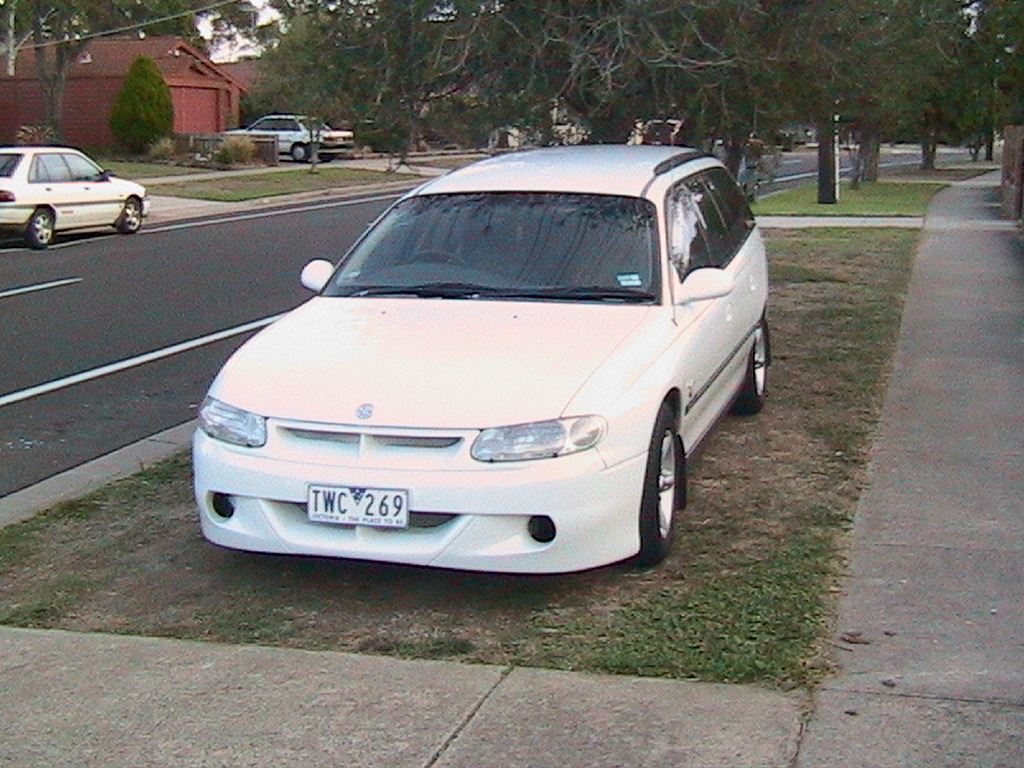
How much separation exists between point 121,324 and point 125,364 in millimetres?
2065

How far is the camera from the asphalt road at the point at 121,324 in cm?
897

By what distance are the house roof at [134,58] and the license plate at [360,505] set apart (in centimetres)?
4572

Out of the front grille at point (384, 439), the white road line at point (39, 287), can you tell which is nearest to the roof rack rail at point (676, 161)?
the front grille at point (384, 439)

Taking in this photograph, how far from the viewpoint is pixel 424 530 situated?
5414mm

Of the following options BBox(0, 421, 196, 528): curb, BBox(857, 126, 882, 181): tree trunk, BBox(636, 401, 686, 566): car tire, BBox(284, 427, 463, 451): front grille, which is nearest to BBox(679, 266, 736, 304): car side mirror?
BBox(636, 401, 686, 566): car tire

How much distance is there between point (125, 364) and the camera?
1111cm

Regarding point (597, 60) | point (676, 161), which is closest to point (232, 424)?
point (676, 161)

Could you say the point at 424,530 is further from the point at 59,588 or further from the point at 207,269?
the point at 207,269

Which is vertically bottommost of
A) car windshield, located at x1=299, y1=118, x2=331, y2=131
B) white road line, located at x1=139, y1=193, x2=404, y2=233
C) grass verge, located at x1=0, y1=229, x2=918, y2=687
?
grass verge, located at x1=0, y1=229, x2=918, y2=687

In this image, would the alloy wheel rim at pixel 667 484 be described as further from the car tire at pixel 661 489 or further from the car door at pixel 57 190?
the car door at pixel 57 190

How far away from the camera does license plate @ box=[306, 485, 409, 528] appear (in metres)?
5.36

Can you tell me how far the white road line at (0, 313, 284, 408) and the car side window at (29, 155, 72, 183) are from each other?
9290mm

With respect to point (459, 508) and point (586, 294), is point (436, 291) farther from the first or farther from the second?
point (459, 508)

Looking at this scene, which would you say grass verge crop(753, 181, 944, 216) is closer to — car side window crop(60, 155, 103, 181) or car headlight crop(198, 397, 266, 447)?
car side window crop(60, 155, 103, 181)
